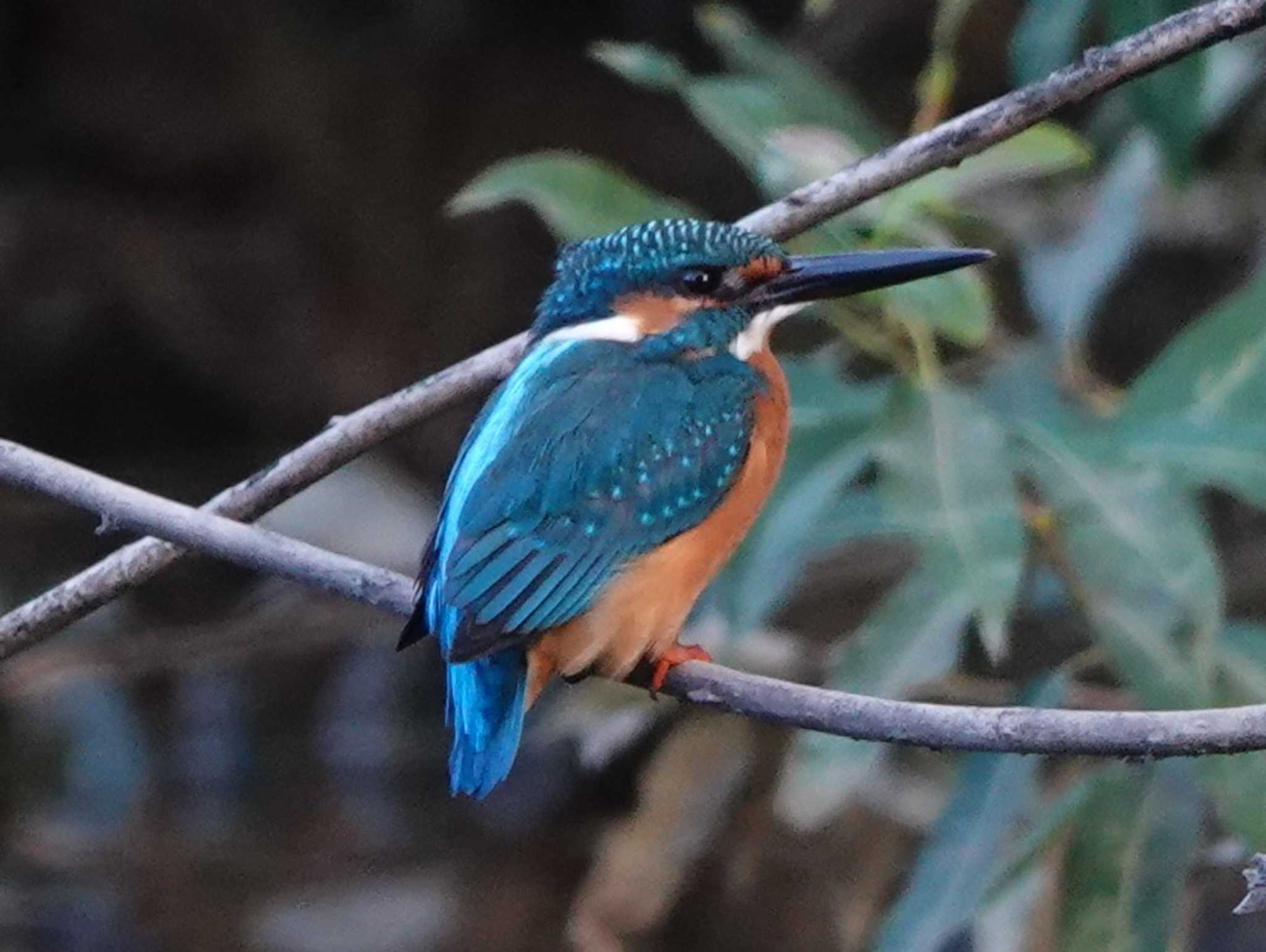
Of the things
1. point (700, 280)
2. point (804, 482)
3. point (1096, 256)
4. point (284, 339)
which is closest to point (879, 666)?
point (804, 482)

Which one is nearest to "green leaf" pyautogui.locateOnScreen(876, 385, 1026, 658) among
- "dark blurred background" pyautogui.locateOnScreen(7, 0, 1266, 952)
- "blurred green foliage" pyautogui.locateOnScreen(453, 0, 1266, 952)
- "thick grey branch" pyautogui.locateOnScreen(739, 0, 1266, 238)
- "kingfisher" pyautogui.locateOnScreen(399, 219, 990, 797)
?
"blurred green foliage" pyautogui.locateOnScreen(453, 0, 1266, 952)

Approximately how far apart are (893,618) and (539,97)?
1888mm

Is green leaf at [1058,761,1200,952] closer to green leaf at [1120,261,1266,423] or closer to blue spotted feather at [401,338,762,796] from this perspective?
green leaf at [1120,261,1266,423]

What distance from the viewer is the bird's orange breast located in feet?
6.30

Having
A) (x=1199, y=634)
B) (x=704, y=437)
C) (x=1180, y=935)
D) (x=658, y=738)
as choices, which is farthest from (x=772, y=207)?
(x=658, y=738)

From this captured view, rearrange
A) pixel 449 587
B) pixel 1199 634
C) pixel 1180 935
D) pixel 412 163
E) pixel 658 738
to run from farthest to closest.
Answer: pixel 412 163, pixel 658 738, pixel 1180 935, pixel 1199 634, pixel 449 587

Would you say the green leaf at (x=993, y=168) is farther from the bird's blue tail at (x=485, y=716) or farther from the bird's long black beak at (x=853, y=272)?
the bird's blue tail at (x=485, y=716)

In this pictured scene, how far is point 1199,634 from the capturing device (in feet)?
7.14

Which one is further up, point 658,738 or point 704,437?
point 704,437

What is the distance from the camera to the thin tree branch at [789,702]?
4.62 ft

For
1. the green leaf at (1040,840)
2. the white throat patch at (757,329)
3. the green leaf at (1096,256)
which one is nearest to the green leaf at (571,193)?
the white throat patch at (757,329)

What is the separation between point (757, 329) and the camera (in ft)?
6.97

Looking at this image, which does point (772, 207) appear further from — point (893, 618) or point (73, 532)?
point (73, 532)

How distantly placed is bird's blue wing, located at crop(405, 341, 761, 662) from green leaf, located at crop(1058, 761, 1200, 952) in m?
0.61
